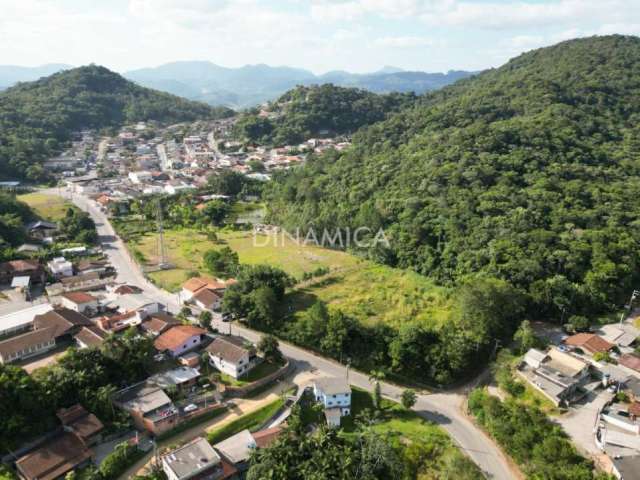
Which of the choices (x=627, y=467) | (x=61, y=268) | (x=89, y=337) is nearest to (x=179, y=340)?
(x=89, y=337)

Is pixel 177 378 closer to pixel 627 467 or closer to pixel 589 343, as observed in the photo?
pixel 627 467

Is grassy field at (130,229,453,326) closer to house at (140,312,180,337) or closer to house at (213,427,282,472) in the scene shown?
house at (140,312,180,337)

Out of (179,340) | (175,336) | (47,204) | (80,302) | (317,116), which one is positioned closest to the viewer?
(179,340)

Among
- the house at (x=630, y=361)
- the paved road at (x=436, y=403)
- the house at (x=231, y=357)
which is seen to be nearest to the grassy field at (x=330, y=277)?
the paved road at (x=436, y=403)

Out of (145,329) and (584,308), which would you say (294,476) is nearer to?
(145,329)

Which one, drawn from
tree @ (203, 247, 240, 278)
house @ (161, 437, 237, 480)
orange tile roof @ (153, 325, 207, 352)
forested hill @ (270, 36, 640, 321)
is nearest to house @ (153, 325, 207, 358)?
orange tile roof @ (153, 325, 207, 352)

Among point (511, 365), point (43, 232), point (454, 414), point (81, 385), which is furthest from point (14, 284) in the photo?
point (511, 365)
